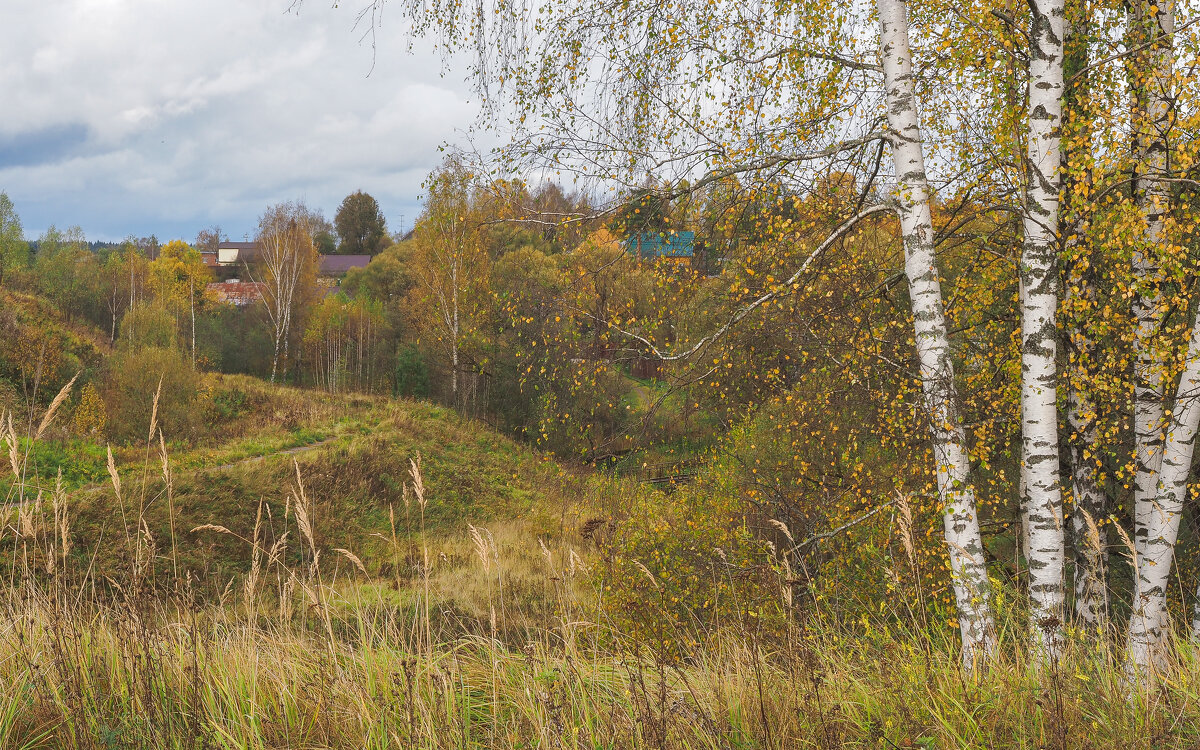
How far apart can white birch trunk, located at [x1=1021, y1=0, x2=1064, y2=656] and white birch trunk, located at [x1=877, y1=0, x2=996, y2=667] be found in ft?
1.00

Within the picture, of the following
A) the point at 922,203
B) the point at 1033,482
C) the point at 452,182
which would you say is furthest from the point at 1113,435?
the point at 452,182

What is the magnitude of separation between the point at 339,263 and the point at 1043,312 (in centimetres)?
5787

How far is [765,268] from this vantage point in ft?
16.4

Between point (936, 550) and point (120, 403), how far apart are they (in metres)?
18.7

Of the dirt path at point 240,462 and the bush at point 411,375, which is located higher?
the bush at point 411,375

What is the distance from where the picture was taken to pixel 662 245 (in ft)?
16.4

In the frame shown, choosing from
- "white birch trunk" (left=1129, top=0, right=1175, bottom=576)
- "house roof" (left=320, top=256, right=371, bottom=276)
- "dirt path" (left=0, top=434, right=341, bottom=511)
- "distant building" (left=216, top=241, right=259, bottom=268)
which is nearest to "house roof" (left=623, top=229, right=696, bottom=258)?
"white birch trunk" (left=1129, top=0, right=1175, bottom=576)

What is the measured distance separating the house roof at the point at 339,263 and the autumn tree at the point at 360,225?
104 inches

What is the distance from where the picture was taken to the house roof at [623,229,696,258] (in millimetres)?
4910

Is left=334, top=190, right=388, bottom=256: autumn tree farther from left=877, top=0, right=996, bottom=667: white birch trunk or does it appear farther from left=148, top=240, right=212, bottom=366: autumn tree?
left=877, top=0, right=996, bottom=667: white birch trunk

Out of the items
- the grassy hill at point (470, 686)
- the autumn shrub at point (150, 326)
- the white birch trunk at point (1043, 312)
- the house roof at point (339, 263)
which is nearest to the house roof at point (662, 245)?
the white birch trunk at point (1043, 312)

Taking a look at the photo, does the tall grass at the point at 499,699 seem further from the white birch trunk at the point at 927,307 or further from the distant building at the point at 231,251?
the distant building at the point at 231,251

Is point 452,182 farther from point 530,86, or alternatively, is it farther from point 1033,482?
point 1033,482

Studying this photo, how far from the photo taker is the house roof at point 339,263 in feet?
175
